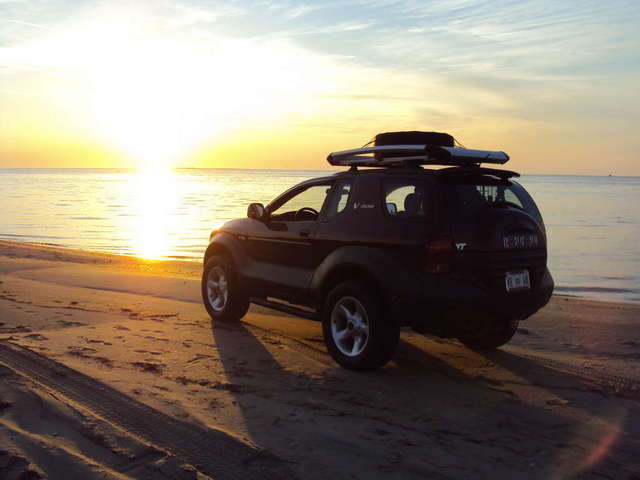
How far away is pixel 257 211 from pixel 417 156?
2.05 metres

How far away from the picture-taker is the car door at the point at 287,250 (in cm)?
630

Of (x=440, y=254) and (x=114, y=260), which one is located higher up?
(x=440, y=254)

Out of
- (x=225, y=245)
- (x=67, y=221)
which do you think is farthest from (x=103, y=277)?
(x=67, y=221)

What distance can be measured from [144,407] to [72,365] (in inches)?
49.8

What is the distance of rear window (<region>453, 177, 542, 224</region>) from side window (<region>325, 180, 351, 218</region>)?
4.03 feet

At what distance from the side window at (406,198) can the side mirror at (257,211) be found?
5.70ft

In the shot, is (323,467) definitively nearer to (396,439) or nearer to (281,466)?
(281,466)

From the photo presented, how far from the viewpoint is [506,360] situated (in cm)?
620

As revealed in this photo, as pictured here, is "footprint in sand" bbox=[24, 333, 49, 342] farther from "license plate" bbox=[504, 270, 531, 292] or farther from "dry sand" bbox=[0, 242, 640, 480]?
"license plate" bbox=[504, 270, 531, 292]

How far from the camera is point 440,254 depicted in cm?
499

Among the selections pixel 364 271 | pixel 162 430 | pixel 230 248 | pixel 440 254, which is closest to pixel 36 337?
pixel 230 248

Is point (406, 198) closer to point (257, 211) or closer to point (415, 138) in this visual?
point (415, 138)

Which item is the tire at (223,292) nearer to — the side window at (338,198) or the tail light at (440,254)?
the side window at (338,198)

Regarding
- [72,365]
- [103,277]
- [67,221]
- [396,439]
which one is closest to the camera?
[396,439]
